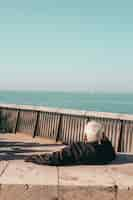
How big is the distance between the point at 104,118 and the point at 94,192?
28.3 ft

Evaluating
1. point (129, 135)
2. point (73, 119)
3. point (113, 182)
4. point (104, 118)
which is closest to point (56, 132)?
point (73, 119)

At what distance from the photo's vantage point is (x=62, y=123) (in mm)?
15906

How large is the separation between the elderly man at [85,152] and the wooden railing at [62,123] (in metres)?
6.17

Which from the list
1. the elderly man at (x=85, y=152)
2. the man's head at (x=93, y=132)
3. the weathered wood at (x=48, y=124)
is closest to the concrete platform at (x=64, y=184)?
the elderly man at (x=85, y=152)

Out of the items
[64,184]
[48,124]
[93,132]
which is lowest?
[64,184]

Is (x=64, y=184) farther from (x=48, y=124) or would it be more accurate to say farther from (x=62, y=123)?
(x=48, y=124)

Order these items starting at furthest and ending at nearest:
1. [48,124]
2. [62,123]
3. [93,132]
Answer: [48,124] → [62,123] → [93,132]

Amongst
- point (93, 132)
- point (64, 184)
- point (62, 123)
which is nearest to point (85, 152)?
point (93, 132)

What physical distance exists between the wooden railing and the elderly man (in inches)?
243

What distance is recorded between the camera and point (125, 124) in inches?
562

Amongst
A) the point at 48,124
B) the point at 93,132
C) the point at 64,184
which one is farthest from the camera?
the point at 48,124

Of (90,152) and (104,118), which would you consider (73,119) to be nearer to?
(104,118)

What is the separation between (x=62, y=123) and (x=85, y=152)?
7.95 m

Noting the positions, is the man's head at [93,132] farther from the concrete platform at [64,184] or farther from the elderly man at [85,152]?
the concrete platform at [64,184]
